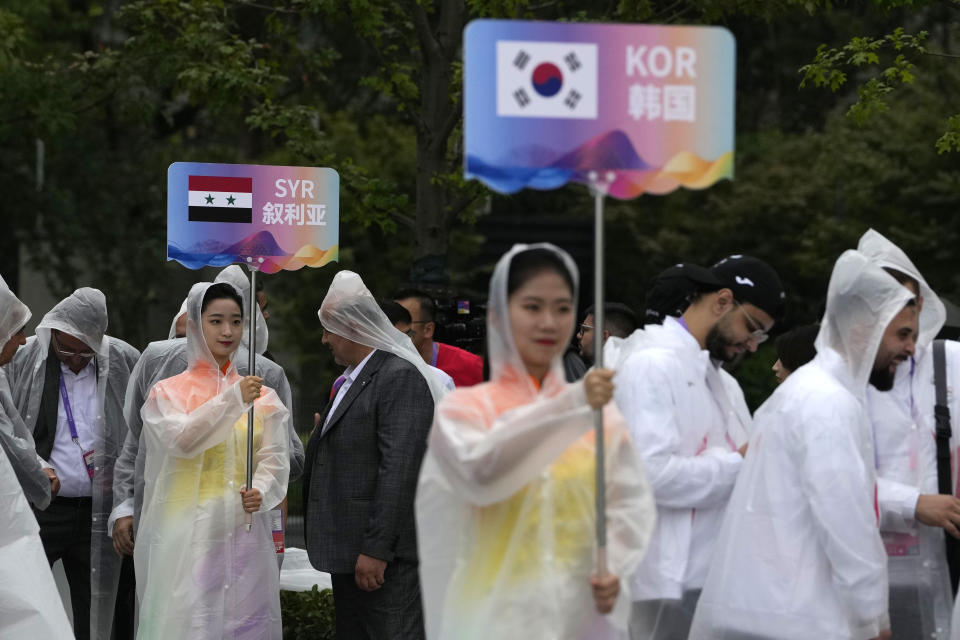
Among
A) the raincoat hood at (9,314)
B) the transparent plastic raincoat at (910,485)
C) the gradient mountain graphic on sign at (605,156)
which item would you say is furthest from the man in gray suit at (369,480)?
the gradient mountain graphic on sign at (605,156)

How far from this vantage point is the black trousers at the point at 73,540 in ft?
25.7

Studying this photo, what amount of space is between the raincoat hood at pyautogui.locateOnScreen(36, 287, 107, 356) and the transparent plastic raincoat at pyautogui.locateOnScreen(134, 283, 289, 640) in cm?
104

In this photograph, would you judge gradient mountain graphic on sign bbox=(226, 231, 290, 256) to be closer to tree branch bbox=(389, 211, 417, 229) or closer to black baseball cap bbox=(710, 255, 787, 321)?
black baseball cap bbox=(710, 255, 787, 321)

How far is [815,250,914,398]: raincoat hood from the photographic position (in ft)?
16.6

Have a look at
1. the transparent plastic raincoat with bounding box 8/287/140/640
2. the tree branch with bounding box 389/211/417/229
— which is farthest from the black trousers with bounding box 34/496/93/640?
the tree branch with bounding box 389/211/417/229

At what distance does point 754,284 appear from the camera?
209 inches

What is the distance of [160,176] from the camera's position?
23.4m

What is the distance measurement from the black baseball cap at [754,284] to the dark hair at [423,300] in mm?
3219

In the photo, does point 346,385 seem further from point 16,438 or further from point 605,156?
point 605,156

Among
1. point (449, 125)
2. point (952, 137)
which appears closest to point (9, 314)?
point (449, 125)

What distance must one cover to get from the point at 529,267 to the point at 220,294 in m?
3.19

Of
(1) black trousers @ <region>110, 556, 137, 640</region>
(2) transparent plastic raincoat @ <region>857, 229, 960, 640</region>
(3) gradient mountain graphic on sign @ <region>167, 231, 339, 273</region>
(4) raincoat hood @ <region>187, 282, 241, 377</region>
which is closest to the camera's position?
(2) transparent plastic raincoat @ <region>857, 229, 960, 640</region>

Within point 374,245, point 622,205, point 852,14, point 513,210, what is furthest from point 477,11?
point 513,210

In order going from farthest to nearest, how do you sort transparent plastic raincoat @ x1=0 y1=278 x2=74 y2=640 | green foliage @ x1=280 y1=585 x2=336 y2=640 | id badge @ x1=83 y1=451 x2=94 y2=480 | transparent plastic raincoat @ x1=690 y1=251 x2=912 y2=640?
green foliage @ x1=280 y1=585 x2=336 y2=640 < id badge @ x1=83 y1=451 x2=94 y2=480 < transparent plastic raincoat @ x1=0 y1=278 x2=74 y2=640 < transparent plastic raincoat @ x1=690 y1=251 x2=912 y2=640
